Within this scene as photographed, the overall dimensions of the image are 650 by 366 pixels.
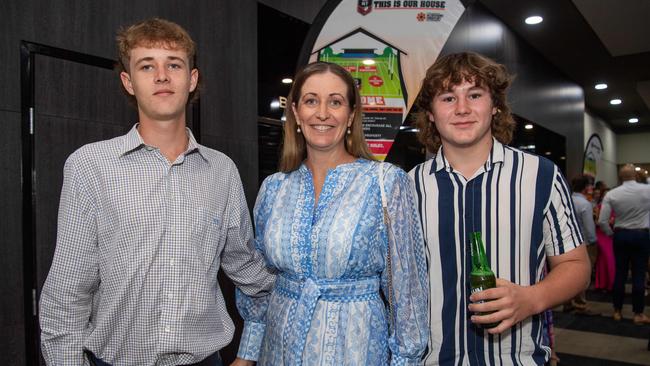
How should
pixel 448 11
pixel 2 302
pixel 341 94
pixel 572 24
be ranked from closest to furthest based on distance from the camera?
1. pixel 341 94
2. pixel 2 302
3. pixel 448 11
4. pixel 572 24

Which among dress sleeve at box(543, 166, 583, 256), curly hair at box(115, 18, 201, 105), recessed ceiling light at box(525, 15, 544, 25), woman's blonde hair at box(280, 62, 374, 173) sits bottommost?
dress sleeve at box(543, 166, 583, 256)

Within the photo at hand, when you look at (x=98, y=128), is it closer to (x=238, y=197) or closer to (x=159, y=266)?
(x=238, y=197)

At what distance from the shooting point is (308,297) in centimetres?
156

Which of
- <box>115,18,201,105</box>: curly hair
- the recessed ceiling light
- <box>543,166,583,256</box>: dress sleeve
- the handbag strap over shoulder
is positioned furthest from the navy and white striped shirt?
the recessed ceiling light

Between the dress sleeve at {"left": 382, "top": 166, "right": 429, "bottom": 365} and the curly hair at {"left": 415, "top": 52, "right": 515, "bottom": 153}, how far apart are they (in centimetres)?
31

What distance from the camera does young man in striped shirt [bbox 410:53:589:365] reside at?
145 cm

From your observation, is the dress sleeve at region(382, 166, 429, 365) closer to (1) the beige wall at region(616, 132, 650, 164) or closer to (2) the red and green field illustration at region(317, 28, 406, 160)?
(2) the red and green field illustration at region(317, 28, 406, 160)

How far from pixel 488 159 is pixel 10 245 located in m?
2.10

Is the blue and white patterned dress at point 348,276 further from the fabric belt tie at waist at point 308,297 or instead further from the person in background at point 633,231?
the person in background at point 633,231

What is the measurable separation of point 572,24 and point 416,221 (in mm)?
7102

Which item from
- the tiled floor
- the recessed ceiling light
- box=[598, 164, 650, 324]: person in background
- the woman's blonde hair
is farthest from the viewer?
the recessed ceiling light

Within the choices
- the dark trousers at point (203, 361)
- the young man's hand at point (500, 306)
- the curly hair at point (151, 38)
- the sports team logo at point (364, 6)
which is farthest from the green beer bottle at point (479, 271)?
the sports team logo at point (364, 6)

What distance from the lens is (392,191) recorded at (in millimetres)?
1565

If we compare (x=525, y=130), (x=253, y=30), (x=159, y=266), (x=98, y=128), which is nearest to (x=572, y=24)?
(x=525, y=130)
